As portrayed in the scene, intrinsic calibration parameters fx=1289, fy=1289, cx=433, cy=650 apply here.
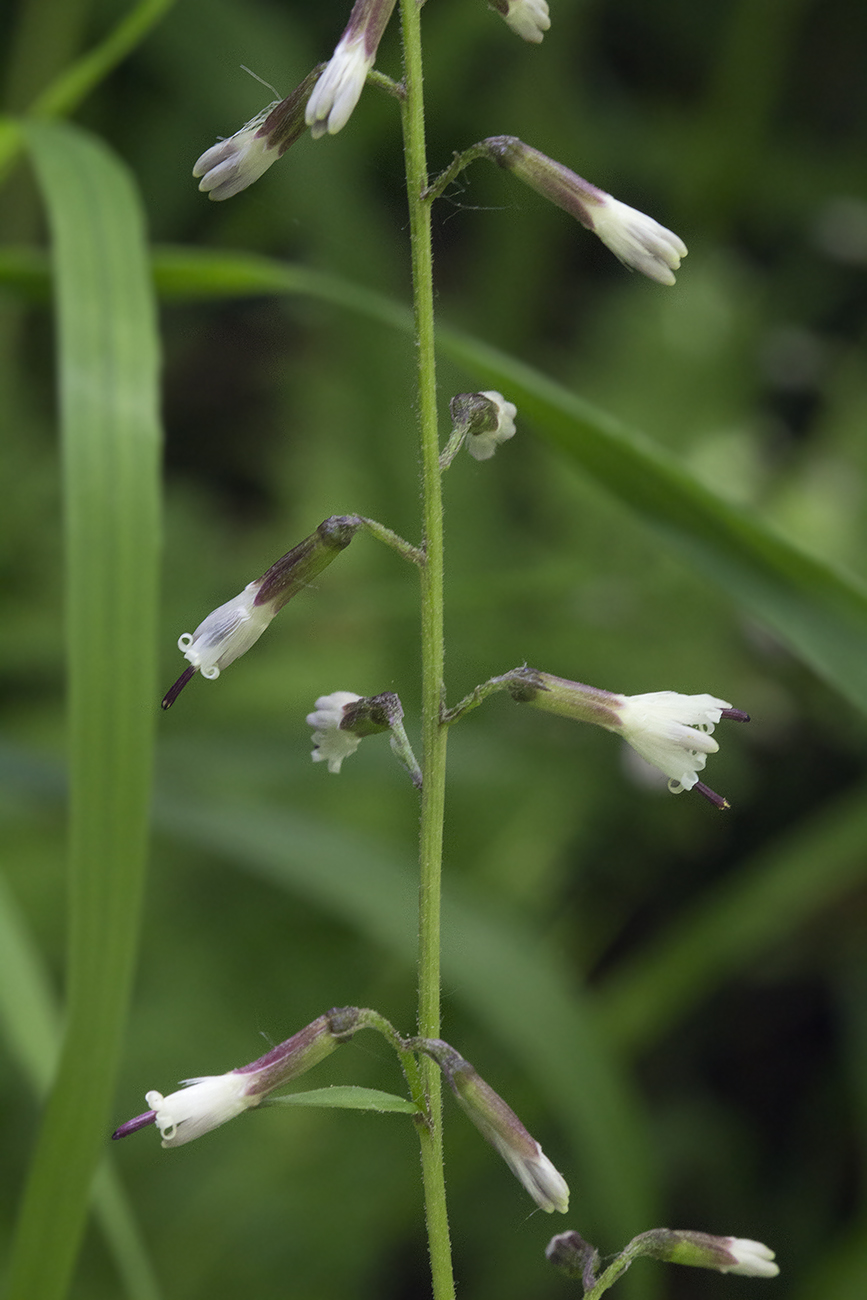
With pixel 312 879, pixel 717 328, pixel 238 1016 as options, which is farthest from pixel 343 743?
pixel 717 328

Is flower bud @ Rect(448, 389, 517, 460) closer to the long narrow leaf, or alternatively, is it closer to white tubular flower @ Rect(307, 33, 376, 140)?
white tubular flower @ Rect(307, 33, 376, 140)

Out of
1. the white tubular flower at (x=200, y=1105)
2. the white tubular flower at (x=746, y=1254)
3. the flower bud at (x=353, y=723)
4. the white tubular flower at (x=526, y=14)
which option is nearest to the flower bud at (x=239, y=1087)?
the white tubular flower at (x=200, y=1105)

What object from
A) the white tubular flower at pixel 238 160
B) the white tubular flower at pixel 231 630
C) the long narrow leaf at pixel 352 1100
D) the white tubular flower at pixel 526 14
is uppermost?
the white tubular flower at pixel 238 160

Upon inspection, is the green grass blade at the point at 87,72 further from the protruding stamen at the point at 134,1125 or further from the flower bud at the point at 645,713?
the protruding stamen at the point at 134,1125

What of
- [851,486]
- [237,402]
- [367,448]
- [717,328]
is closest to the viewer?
[367,448]

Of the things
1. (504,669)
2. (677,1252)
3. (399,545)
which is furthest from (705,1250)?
(504,669)

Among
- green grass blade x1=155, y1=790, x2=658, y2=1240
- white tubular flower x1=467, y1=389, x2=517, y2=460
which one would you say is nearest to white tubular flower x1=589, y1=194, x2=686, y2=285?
white tubular flower x1=467, y1=389, x2=517, y2=460

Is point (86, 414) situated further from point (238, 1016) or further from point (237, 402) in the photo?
point (237, 402)
